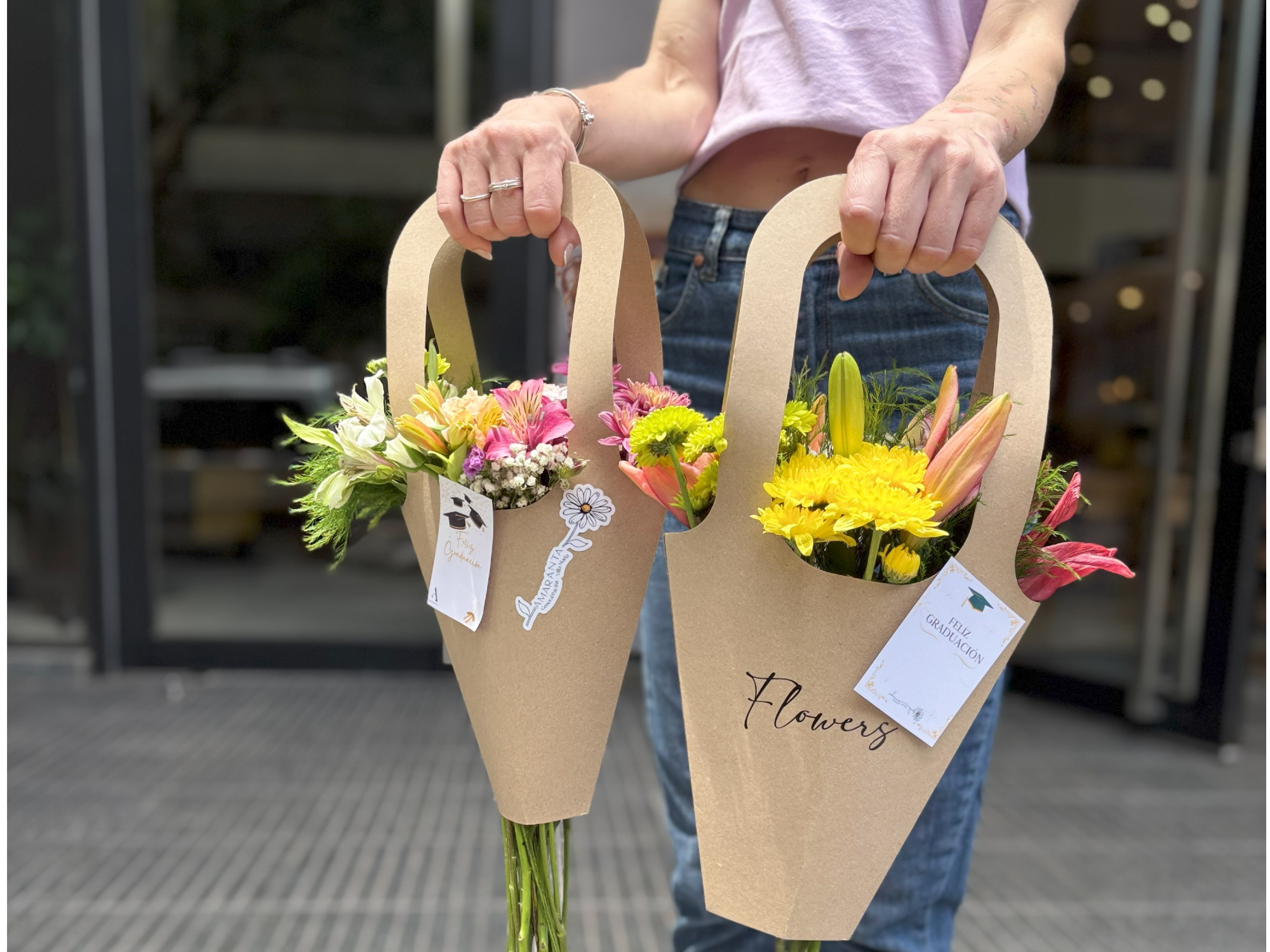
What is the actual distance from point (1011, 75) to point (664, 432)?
374 mm

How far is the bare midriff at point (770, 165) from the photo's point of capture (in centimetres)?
86

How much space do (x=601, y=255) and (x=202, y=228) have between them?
3055mm

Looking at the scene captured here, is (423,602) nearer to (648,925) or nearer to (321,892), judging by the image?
(321,892)

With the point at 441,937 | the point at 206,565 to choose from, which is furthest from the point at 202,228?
the point at 441,937

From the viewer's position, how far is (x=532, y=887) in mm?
731

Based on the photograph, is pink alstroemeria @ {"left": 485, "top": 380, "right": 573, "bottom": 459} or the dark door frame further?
the dark door frame

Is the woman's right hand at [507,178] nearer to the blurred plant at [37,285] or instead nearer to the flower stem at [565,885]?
the flower stem at [565,885]

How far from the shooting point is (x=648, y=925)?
182 centimetres

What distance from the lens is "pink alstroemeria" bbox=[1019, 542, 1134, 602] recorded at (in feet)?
1.98

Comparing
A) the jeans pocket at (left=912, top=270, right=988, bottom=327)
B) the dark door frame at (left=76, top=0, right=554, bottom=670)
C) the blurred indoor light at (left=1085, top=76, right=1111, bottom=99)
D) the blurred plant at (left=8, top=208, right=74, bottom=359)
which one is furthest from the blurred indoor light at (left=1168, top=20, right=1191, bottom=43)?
the blurred plant at (left=8, top=208, right=74, bottom=359)

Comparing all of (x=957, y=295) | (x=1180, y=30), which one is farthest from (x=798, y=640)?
(x=1180, y=30)

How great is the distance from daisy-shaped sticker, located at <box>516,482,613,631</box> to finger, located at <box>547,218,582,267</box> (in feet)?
0.61

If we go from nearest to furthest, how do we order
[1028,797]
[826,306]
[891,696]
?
Result: [891,696]
[826,306]
[1028,797]

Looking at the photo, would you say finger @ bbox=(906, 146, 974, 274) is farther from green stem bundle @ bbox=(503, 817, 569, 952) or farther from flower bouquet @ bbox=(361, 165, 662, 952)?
green stem bundle @ bbox=(503, 817, 569, 952)
